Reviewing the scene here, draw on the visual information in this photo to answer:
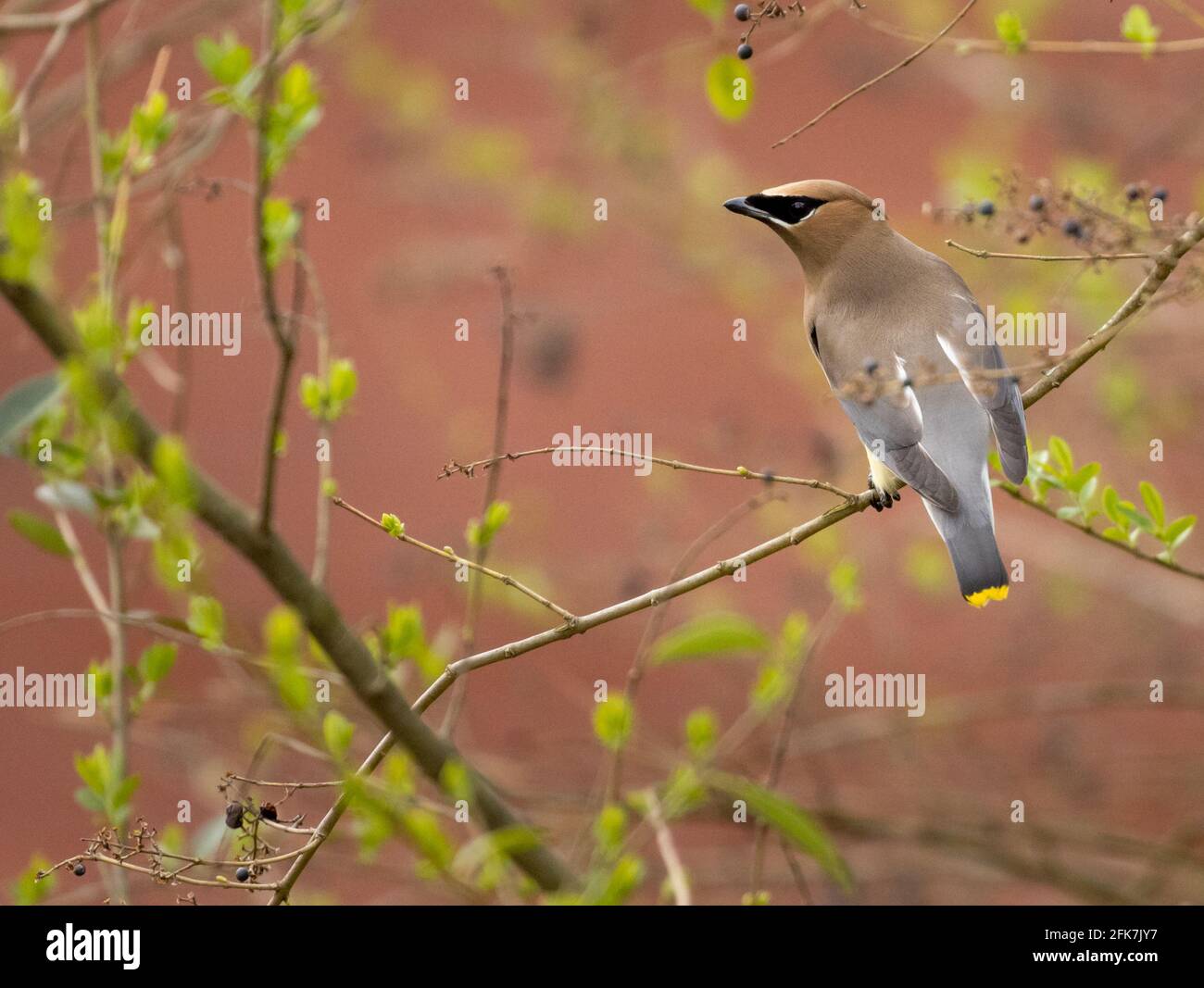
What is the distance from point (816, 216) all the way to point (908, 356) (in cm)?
51

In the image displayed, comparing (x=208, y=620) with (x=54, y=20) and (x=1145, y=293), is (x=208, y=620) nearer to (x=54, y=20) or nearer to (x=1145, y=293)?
(x=54, y=20)

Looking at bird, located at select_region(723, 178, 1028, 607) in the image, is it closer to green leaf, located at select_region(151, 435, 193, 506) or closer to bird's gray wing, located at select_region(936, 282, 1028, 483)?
bird's gray wing, located at select_region(936, 282, 1028, 483)

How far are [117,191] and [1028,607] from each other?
4.29 m

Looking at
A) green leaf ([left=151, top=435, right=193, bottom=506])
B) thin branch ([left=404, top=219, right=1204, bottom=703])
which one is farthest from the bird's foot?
green leaf ([left=151, top=435, right=193, bottom=506])

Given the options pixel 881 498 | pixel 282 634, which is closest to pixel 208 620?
pixel 282 634

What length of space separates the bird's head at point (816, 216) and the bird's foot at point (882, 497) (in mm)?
642

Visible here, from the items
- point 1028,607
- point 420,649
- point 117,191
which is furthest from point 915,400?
point 1028,607

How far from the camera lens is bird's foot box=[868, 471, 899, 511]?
281 centimetres

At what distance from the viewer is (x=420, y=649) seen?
195 centimetres

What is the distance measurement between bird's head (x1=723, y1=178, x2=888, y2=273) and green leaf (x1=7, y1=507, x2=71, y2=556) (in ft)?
5.67

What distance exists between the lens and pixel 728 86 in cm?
194
